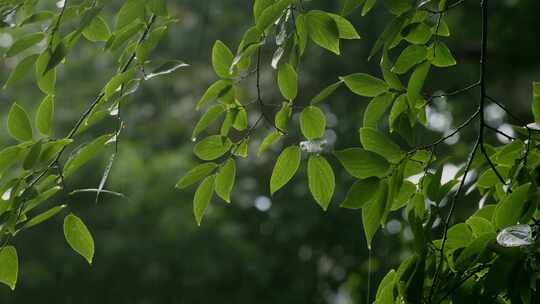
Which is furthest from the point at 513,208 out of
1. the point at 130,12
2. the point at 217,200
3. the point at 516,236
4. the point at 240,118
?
the point at 217,200

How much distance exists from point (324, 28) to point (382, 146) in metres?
0.11

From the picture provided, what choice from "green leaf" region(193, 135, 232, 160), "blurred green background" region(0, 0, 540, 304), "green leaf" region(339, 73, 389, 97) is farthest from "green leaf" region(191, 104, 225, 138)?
"blurred green background" region(0, 0, 540, 304)

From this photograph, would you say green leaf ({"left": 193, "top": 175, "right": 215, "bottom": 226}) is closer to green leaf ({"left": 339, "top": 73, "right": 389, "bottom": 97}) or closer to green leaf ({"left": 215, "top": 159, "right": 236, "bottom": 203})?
green leaf ({"left": 215, "top": 159, "right": 236, "bottom": 203})

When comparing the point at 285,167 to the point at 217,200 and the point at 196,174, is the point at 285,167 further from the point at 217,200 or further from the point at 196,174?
the point at 217,200

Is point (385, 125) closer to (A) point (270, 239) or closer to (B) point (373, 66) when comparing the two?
(B) point (373, 66)

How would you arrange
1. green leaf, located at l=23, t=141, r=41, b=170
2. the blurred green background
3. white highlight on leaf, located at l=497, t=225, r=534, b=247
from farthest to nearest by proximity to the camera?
the blurred green background, green leaf, located at l=23, t=141, r=41, b=170, white highlight on leaf, located at l=497, t=225, r=534, b=247

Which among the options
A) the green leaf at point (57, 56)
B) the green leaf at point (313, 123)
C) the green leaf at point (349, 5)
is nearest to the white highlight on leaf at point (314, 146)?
the green leaf at point (313, 123)

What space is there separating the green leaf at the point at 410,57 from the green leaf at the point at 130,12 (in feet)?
0.78

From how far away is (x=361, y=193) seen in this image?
701mm

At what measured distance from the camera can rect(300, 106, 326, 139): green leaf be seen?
75 centimetres

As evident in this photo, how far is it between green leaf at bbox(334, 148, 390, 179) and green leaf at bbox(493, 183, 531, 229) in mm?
102

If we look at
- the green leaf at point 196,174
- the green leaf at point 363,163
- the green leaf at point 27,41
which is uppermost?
the green leaf at point 27,41

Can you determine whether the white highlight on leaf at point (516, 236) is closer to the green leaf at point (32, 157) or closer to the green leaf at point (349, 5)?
the green leaf at point (349, 5)

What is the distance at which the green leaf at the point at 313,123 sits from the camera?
746mm
